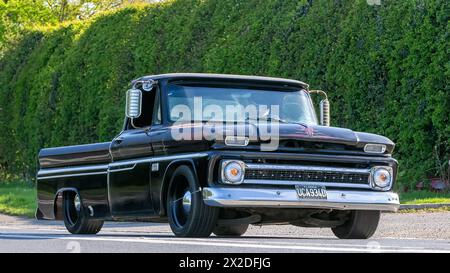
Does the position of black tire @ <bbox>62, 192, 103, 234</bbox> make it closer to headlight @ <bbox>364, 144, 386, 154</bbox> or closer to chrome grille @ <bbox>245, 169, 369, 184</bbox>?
chrome grille @ <bbox>245, 169, 369, 184</bbox>

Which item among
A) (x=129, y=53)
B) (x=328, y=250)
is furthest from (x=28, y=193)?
(x=328, y=250)

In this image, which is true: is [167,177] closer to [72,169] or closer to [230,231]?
[230,231]

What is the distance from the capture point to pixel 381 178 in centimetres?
1180

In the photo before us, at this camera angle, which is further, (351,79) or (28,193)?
(28,193)

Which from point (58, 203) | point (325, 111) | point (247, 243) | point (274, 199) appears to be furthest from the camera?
point (58, 203)

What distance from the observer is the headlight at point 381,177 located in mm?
11773

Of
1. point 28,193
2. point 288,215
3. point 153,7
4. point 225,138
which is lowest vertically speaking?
point 28,193

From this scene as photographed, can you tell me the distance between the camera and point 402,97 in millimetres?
19625

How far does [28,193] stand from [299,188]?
17719 millimetres

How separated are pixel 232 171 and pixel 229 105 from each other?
1495 mm

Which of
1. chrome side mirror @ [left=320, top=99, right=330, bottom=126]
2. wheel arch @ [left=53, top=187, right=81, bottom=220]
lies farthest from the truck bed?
chrome side mirror @ [left=320, top=99, right=330, bottom=126]

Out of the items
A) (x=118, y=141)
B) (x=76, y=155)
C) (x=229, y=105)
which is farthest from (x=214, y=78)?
(x=76, y=155)
